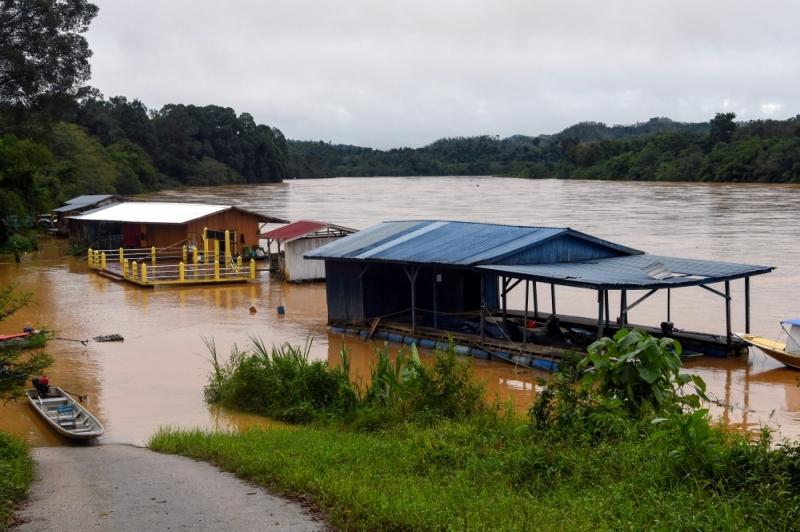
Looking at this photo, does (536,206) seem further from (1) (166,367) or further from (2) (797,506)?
(2) (797,506)

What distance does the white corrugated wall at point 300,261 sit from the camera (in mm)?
35281

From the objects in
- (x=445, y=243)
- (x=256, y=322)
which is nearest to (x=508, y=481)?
(x=445, y=243)

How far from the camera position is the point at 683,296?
101 feet

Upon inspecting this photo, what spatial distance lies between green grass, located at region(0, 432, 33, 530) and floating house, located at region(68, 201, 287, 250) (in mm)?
27491

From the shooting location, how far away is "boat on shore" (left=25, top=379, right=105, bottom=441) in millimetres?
14383

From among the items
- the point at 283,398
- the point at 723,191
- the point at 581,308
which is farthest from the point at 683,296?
the point at 723,191

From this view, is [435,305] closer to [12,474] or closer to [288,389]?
[288,389]

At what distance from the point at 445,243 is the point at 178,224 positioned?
713 inches

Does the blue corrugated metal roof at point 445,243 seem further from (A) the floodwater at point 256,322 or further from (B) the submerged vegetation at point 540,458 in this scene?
(B) the submerged vegetation at point 540,458

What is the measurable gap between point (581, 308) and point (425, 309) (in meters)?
6.99

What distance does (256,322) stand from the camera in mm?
27359

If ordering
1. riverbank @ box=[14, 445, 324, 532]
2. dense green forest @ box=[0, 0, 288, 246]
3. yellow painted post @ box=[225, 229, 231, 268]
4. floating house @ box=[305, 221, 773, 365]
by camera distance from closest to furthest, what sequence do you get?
riverbank @ box=[14, 445, 324, 532], floating house @ box=[305, 221, 773, 365], yellow painted post @ box=[225, 229, 231, 268], dense green forest @ box=[0, 0, 288, 246]

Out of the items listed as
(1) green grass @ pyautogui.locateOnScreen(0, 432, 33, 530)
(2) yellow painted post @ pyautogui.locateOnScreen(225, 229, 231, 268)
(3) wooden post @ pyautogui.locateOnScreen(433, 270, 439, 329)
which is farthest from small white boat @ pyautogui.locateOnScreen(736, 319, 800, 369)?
(2) yellow painted post @ pyautogui.locateOnScreen(225, 229, 231, 268)

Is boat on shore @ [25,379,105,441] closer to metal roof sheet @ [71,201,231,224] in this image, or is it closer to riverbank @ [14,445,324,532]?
riverbank @ [14,445,324,532]
